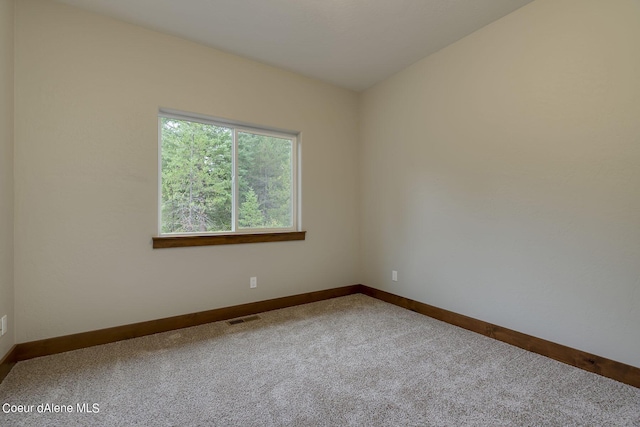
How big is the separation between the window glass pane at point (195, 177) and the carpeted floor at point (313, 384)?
40.0 inches

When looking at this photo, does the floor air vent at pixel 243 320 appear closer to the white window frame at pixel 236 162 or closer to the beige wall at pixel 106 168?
the beige wall at pixel 106 168

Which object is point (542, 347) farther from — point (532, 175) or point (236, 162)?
point (236, 162)

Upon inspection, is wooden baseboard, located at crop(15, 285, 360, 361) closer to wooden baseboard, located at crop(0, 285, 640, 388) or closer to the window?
wooden baseboard, located at crop(0, 285, 640, 388)

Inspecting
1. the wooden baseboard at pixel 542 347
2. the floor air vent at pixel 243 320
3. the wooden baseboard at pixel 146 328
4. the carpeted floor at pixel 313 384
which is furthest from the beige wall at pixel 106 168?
the wooden baseboard at pixel 542 347

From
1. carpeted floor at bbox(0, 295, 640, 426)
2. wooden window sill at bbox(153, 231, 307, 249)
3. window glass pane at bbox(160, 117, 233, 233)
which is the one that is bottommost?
carpeted floor at bbox(0, 295, 640, 426)

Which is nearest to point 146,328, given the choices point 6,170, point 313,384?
point 6,170

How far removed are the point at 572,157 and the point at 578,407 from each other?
157 centimetres

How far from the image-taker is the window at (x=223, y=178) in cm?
272

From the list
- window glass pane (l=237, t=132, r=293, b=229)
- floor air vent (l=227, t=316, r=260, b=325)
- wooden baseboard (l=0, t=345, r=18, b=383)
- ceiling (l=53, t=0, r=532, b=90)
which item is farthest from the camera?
window glass pane (l=237, t=132, r=293, b=229)

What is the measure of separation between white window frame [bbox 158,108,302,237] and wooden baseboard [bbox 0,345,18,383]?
3.84 ft

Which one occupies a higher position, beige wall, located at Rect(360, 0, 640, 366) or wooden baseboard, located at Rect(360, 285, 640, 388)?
beige wall, located at Rect(360, 0, 640, 366)

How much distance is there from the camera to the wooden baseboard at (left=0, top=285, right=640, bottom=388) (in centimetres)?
189

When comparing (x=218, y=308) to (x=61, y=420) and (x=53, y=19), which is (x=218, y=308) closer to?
(x=61, y=420)

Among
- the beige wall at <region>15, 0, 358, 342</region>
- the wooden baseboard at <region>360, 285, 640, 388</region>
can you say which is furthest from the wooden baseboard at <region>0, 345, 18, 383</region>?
the wooden baseboard at <region>360, 285, 640, 388</region>
